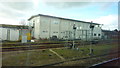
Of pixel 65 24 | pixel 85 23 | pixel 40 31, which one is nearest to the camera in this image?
pixel 40 31

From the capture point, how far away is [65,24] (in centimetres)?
3006

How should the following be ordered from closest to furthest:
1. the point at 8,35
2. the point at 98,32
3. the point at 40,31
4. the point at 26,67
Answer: the point at 26,67, the point at 8,35, the point at 40,31, the point at 98,32

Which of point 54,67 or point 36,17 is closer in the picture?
point 54,67

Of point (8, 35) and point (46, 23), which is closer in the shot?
point (8, 35)

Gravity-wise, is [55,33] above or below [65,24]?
below

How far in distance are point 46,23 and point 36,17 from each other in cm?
378

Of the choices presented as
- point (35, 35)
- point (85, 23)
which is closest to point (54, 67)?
point (35, 35)

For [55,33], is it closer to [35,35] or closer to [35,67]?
[35,35]

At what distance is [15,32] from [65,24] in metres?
16.1

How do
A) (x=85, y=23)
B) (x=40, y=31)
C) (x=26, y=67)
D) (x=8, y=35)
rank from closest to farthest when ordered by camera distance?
(x=26, y=67), (x=8, y=35), (x=40, y=31), (x=85, y=23)

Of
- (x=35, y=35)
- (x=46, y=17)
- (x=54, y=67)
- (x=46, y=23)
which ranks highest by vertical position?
(x=46, y=17)

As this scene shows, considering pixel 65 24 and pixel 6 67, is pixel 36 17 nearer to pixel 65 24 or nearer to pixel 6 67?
pixel 65 24

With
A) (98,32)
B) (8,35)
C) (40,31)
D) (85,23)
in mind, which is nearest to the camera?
Result: (8,35)

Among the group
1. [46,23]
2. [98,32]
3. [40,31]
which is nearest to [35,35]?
[40,31]
